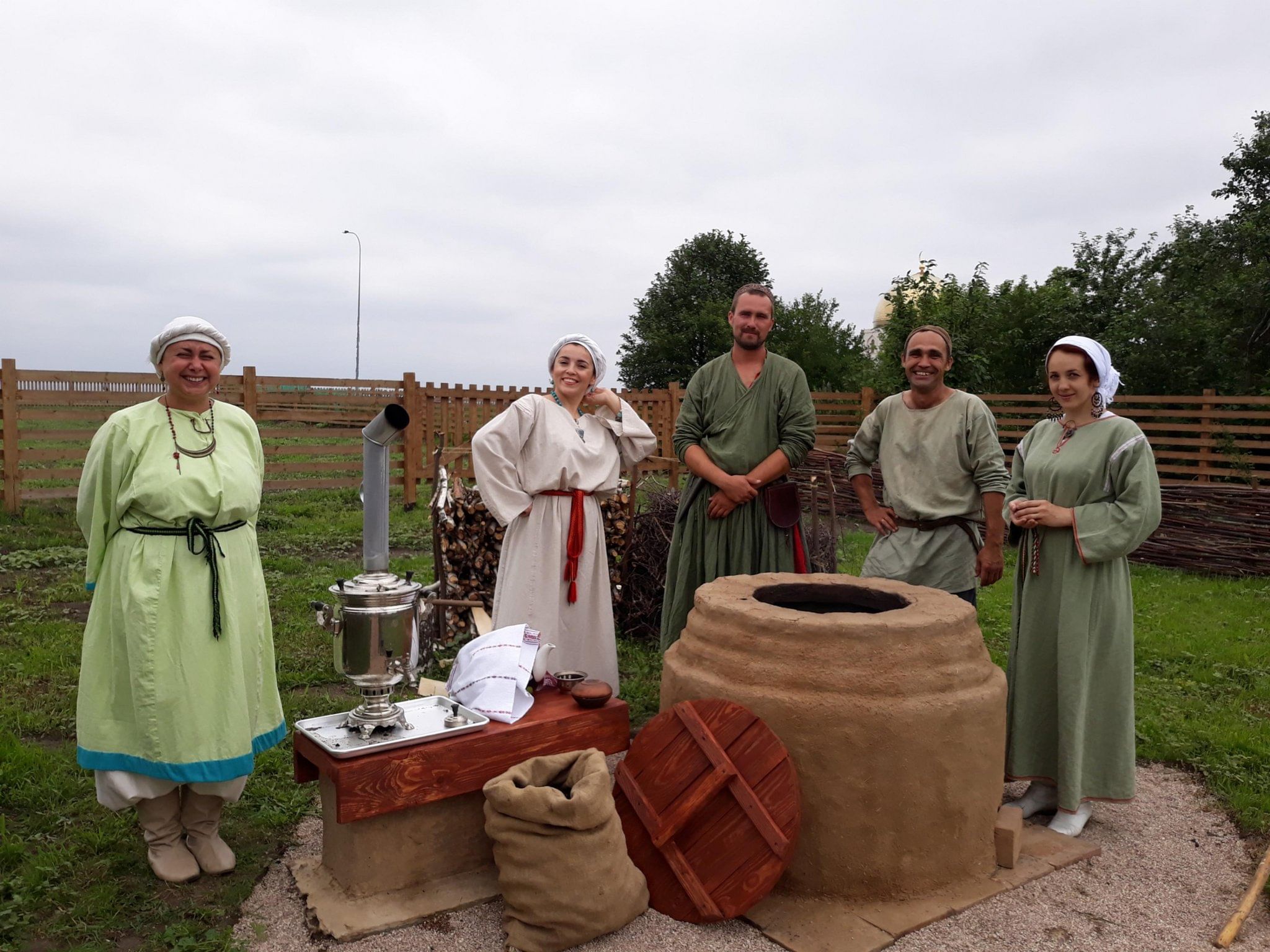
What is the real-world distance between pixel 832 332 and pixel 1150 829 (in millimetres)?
31983

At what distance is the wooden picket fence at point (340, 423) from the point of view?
1023cm

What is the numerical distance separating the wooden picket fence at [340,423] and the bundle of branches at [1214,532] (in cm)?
162

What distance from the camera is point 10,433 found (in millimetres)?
9930

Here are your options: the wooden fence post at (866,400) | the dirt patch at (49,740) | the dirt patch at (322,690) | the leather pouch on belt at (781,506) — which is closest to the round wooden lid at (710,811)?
the leather pouch on belt at (781,506)

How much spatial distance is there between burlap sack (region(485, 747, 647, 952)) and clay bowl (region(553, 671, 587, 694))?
0.67 metres

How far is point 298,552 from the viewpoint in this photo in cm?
877

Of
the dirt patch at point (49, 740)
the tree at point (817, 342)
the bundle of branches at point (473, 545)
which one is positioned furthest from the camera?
the tree at point (817, 342)

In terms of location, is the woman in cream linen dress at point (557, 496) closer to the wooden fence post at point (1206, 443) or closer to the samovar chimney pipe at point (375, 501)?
the samovar chimney pipe at point (375, 501)

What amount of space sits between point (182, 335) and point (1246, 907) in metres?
3.57

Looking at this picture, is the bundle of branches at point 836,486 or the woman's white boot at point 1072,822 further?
the bundle of branches at point 836,486

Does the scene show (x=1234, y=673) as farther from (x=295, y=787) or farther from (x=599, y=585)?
(x=295, y=787)

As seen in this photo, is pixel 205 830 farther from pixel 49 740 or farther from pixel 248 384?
pixel 248 384

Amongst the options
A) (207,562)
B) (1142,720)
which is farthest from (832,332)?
(207,562)

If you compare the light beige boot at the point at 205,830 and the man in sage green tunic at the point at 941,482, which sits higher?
the man in sage green tunic at the point at 941,482
